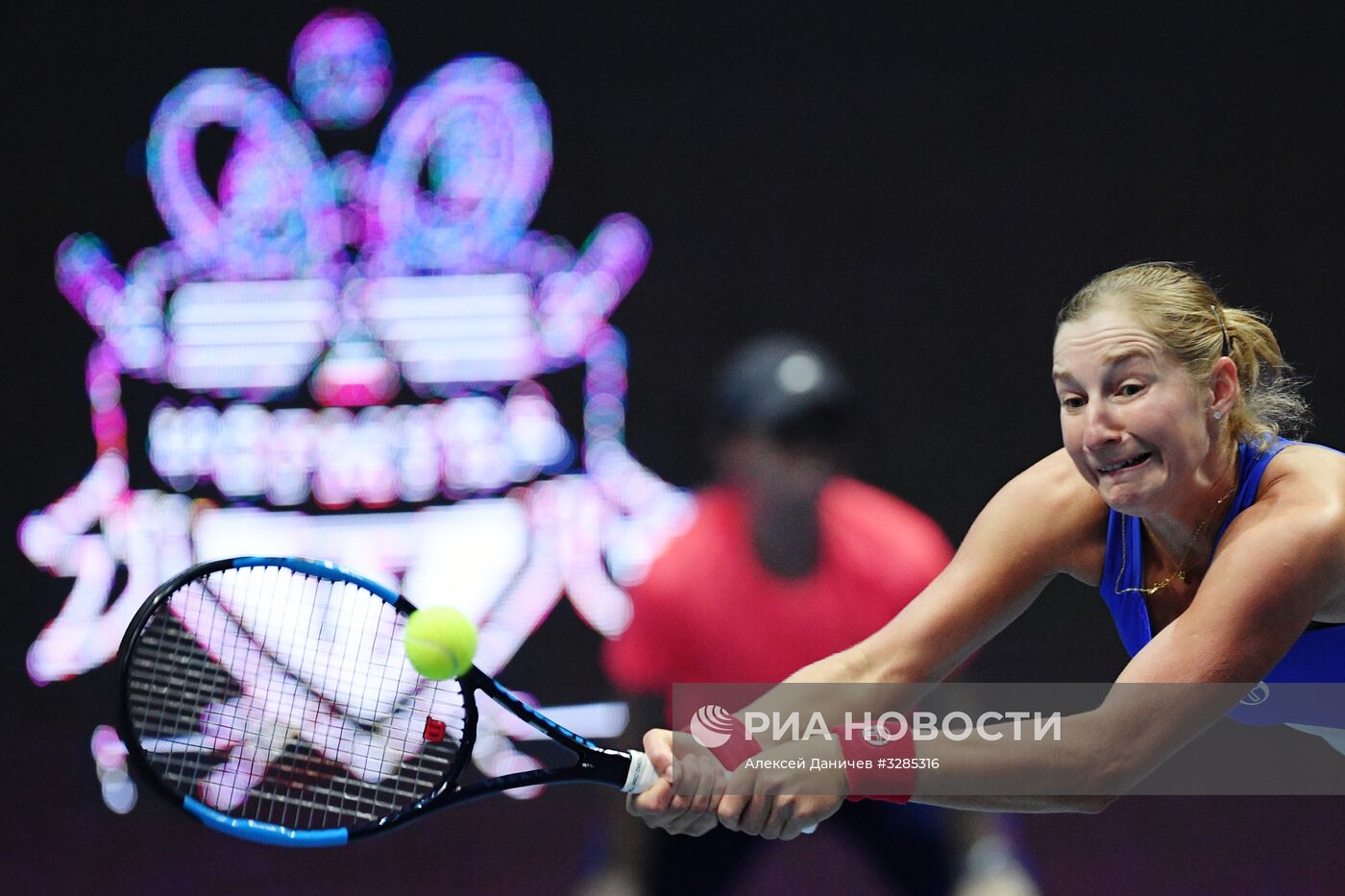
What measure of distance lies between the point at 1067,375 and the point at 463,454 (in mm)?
2080

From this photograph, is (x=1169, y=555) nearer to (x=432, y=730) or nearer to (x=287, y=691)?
(x=432, y=730)

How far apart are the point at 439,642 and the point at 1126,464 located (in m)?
0.83

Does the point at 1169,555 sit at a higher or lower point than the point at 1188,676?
higher

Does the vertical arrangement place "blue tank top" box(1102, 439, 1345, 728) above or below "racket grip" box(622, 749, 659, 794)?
above

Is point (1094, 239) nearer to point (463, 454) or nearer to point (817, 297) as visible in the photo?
point (817, 297)

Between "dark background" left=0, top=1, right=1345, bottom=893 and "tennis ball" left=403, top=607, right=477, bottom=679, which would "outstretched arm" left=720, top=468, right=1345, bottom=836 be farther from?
"dark background" left=0, top=1, right=1345, bottom=893

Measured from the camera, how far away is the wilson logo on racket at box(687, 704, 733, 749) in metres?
2.24

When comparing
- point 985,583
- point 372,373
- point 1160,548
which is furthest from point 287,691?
point 1160,548

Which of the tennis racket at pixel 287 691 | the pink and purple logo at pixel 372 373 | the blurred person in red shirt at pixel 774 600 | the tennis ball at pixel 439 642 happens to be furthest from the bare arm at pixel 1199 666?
the pink and purple logo at pixel 372 373

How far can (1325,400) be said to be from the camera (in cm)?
363

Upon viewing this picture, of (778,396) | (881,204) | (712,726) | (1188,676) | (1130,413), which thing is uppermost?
(881,204)

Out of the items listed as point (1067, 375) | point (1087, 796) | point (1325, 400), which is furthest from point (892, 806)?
point (1325, 400)

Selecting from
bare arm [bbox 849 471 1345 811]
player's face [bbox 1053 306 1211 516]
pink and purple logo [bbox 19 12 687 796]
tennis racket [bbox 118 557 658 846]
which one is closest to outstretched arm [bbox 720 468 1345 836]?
bare arm [bbox 849 471 1345 811]

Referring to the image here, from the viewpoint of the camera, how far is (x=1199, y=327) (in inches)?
67.2
